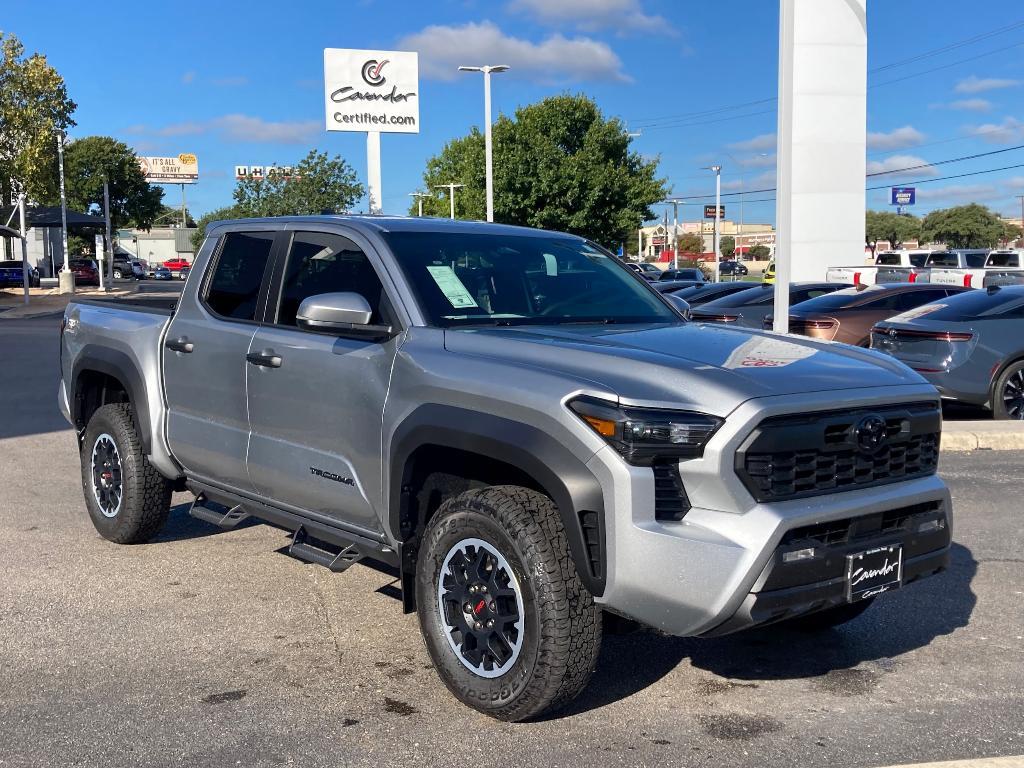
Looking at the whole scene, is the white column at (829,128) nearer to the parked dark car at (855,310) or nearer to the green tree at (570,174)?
the green tree at (570,174)

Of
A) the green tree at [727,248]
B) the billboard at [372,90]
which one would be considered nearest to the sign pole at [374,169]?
the billboard at [372,90]

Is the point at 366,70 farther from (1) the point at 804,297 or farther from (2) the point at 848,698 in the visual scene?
(2) the point at 848,698

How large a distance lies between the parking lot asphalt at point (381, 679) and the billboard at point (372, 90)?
46.4 meters

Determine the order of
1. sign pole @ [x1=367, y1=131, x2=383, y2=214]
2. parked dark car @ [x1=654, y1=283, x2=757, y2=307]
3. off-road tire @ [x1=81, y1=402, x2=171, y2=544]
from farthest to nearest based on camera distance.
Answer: sign pole @ [x1=367, y1=131, x2=383, y2=214]
parked dark car @ [x1=654, y1=283, x2=757, y2=307]
off-road tire @ [x1=81, y1=402, x2=171, y2=544]

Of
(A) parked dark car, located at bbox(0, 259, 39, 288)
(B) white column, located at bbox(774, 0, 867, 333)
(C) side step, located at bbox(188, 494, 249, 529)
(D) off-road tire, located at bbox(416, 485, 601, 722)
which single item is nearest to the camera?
(D) off-road tire, located at bbox(416, 485, 601, 722)

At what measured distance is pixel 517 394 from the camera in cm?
393

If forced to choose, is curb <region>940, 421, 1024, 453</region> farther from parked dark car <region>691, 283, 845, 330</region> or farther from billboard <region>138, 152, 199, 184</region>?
billboard <region>138, 152, 199, 184</region>

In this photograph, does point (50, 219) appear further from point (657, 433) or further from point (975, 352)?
point (657, 433)

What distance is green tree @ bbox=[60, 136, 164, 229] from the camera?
282ft

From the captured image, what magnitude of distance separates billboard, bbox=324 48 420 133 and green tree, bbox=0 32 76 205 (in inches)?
470

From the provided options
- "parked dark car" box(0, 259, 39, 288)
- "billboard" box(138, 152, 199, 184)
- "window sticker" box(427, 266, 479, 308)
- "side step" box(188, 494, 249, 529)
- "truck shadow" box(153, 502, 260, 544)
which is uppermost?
"billboard" box(138, 152, 199, 184)

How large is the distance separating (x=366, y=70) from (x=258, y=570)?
157 ft

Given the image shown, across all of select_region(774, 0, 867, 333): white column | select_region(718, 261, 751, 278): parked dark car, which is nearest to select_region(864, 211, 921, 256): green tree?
select_region(718, 261, 751, 278): parked dark car

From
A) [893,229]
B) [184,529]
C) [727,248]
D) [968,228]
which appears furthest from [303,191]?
[727,248]
